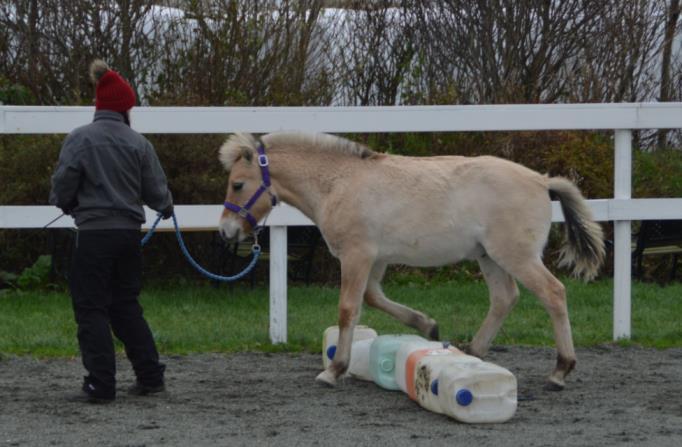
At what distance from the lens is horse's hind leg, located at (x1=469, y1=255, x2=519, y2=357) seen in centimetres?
761

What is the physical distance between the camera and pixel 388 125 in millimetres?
8734

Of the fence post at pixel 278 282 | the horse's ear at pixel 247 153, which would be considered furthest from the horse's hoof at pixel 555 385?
the fence post at pixel 278 282

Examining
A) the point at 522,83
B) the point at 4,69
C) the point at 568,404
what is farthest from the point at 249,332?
the point at 522,83

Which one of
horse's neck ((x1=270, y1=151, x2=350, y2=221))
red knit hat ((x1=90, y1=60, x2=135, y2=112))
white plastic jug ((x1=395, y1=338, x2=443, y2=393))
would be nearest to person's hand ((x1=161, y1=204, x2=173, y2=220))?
red knit hat ((x1=90, y1=60, x2=135, y2=112))

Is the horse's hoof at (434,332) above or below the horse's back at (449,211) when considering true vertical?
below

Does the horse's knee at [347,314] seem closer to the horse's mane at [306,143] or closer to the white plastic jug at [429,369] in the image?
the white plastic jug at [429,369]

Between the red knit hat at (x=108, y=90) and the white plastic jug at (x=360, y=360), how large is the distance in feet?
6.86

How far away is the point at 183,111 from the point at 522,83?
850 centimetres

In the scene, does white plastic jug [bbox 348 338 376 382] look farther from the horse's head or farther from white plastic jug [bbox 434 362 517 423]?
white plastic jug [bbox 434 362 517 423]

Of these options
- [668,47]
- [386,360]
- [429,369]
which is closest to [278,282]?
[386,360]

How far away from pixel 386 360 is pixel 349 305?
0.40 meters

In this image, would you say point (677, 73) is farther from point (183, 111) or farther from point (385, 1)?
point (183, 111)

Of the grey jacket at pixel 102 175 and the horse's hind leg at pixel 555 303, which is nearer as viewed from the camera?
the grey jacket at pixel 102 175

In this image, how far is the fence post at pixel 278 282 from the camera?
8.69 metres
